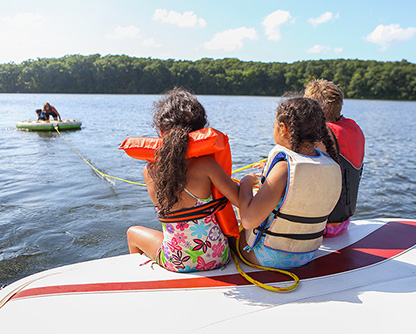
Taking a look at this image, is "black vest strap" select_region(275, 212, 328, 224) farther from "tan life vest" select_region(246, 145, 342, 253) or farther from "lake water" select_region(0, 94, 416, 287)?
"lake water" select_region(0, 94, 416, 287)

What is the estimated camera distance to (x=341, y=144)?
2791 mm

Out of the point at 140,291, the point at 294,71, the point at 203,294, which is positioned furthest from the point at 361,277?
the point at 294,71

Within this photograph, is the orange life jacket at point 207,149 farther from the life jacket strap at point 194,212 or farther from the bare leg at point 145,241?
the bare leg at point 145,241

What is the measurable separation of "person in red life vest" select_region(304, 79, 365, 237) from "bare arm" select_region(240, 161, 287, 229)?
1019 millimetres

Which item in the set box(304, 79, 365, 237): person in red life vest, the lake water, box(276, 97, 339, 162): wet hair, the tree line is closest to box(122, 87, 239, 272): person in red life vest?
box(276, 97, 339, 162): wet hair

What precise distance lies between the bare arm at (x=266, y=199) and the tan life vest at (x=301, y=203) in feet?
0.13

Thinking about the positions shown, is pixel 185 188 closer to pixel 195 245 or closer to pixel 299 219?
pixel 195 245

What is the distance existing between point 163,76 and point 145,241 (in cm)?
7124

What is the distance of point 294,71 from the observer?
7225 cm

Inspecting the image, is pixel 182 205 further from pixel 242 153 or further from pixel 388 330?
pixel 242 153

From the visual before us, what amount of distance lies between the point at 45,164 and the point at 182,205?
26.8 ft

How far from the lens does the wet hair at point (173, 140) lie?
1914 millimetres

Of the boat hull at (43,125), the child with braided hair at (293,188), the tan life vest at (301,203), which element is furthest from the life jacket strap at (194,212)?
the boat hull at (43,125)

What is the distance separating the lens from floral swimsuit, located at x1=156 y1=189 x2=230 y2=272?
2125 mm
